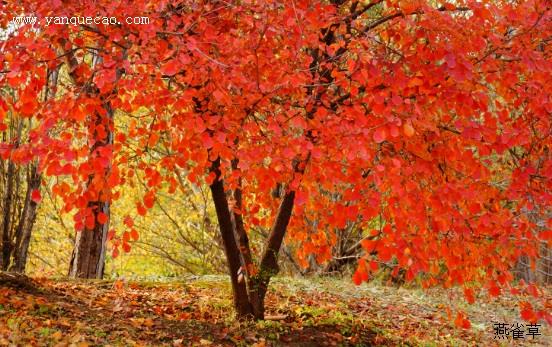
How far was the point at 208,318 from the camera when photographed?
721cm

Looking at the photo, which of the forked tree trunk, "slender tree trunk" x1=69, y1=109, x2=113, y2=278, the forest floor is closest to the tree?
the forked tree trunk

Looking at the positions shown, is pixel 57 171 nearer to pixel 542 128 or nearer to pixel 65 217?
pixel 542 128

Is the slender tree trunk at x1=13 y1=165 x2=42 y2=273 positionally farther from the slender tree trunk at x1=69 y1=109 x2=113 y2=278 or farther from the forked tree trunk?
the forked tree trunk

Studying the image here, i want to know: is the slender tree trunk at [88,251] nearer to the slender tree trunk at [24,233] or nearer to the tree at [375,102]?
the slender tree trunk at [24,233]

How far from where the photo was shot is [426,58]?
481 cm

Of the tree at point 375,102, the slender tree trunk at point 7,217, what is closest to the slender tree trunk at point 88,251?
the slender tree trunk at point 7,217

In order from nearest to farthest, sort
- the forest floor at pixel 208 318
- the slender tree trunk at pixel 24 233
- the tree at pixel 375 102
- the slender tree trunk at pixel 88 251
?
the tree at pixel 375 102 < the forest floor at pixel 208 318 < the slender tree trunk at pixel 88 251 < the slender tree trunk at pixel 24 233

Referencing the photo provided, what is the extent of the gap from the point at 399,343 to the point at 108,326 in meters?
3.82

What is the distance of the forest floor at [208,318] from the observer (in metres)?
5.88

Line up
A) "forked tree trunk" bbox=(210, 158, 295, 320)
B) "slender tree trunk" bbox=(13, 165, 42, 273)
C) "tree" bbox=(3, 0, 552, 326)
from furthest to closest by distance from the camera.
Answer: "slender tree trunk" bbox=(13, 165, 42, 273)
"forked tree trunk" bbox=(210, 158, 295, 320)
"tree" bbox=(3, 0, 552, 326)

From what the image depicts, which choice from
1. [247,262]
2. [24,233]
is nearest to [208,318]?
[247,262]

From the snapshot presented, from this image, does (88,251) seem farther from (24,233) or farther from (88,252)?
(24,233)

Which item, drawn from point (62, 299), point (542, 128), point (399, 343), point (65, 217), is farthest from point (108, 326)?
point (65, 217)

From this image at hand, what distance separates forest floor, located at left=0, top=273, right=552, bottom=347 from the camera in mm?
5883
